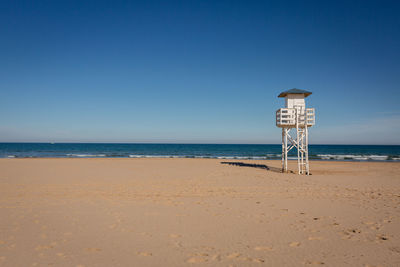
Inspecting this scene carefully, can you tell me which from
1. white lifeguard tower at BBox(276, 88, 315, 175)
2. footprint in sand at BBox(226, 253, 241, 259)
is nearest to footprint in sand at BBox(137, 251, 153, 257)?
footprint in sand at BBox(226, 253, 241, 259)

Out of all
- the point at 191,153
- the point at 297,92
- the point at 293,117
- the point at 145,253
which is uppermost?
the point at 297,92

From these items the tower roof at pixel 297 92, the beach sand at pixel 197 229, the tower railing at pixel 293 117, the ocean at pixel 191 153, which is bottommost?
the ocean at pixel 191 153

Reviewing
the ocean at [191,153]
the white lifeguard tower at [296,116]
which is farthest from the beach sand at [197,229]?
the ocean at [191,153]

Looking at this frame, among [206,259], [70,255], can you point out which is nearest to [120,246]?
[70,255]

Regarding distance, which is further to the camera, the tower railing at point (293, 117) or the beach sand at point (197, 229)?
the tower railing at point (293, 117)

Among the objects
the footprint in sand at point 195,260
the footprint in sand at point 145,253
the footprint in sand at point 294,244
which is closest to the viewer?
the footprint in sand at point 195,260

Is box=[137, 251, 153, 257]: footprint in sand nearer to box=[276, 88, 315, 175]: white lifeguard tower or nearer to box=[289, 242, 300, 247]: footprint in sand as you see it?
box=[289, 242, 300, 247]: footprint in sand

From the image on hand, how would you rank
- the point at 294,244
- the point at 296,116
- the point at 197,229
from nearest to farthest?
the point at 294,244 < the point at 197,229 < the point at 296,116

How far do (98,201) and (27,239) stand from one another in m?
2.98

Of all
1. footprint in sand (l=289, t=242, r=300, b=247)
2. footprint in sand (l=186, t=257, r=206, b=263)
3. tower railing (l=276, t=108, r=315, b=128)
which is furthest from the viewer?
tower railing (l=276, t=108, r=315, b=128)

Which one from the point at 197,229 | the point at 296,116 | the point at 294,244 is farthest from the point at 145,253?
the point at 296,116

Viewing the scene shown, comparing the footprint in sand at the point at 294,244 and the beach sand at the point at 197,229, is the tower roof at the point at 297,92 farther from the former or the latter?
the footprint in sand at the point at 294,244

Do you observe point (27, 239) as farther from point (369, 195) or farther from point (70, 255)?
point (369, 195)

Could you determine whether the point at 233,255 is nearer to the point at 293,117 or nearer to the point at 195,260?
the point at 195,260
